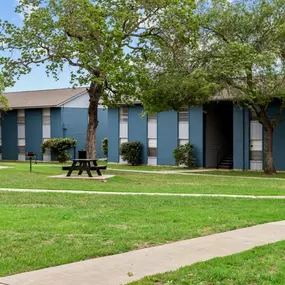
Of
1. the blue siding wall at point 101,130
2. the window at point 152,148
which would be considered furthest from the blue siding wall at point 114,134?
the blue siding wall at point 101,130

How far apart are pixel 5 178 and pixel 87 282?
1551 cm

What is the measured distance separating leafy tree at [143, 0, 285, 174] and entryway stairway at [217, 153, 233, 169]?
743 centimetres

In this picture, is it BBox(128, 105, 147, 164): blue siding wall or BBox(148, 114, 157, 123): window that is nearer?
BBox(148, 114, 157, 123): window

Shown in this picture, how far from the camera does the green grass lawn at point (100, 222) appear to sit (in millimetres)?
7230

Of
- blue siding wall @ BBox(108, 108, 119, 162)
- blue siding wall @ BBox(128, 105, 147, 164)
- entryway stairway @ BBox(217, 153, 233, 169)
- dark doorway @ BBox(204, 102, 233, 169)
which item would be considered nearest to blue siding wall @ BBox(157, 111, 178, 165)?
blue siding wall @ BBox(128, 105, 147, 164)

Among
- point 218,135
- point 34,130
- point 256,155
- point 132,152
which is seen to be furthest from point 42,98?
point 256,155

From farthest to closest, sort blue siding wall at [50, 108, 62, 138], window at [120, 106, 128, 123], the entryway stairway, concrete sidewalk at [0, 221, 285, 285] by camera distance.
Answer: blue siding wall at [50, 108, 62, 138], window at [120, 106, 128, 123], the entryway stairway, concrete sidewalk at [0, 221, 285, 285]

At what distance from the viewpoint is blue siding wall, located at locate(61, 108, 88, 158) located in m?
41.5

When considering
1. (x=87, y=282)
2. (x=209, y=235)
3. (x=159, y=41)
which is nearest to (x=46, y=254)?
(x=87, y=282)

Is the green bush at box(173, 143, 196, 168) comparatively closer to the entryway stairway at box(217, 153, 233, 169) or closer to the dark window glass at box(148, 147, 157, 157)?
the entryway stairway at box(217, 153, 233, 169)

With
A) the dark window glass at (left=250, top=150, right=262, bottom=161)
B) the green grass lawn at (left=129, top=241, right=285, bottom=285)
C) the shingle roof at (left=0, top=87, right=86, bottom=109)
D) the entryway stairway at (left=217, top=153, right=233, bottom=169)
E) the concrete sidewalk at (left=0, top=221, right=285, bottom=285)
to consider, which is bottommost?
the concrete sidewalk at (left=0, top=221, right=285, bottom=285)

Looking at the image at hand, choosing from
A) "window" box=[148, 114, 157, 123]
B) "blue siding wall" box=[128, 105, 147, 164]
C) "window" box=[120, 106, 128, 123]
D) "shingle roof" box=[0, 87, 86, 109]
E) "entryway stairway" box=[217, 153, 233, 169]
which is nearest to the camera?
"entryway stairway" box=[217, 153, 233, 169]

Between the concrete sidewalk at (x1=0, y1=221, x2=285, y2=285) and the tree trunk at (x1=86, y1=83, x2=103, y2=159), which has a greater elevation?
the tree trunk at (x1=86, y1=83, x2=103, y2=159)

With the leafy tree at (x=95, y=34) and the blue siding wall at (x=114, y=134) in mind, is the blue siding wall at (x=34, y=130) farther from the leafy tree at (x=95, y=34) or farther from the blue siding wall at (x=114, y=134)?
the leafy tree at (x=95, y=34)
